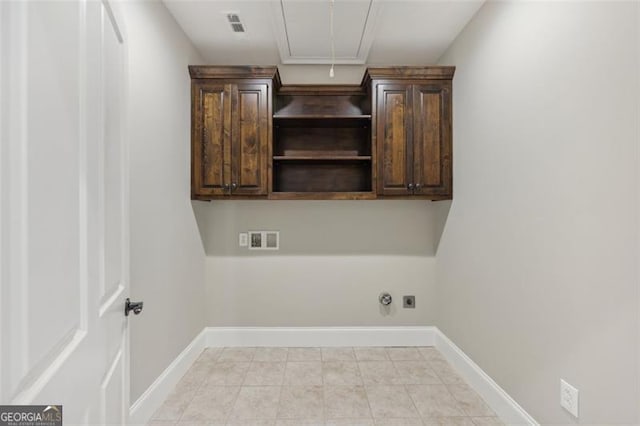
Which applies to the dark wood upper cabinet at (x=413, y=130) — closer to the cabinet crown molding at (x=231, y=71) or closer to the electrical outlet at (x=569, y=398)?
the cabinet crown molding at (x=231, y=71)

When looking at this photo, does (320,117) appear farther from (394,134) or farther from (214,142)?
(214,142)

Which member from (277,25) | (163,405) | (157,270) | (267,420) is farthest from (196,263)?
(277,25)

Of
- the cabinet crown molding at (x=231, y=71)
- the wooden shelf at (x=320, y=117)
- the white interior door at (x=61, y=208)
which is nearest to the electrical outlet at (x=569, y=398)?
the white interior door at (x=61, y=208)

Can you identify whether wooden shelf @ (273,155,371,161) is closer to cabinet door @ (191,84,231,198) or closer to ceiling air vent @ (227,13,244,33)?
cabinet door @ (191,84,231,198)

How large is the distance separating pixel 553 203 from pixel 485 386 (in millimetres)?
1389

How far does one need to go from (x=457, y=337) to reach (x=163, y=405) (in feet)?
7.54

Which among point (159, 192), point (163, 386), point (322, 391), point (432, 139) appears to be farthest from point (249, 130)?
point (322, 391)

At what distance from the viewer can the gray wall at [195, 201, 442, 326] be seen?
10.3ft

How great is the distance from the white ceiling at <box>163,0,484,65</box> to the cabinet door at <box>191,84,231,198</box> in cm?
45

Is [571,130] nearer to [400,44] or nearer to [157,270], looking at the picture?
[400,44]

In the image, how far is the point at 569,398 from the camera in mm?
1499

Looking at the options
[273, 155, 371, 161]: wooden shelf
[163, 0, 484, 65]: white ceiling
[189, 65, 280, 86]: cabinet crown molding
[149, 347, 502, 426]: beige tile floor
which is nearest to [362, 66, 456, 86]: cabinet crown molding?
[163, 0, 484, 65]: white ceiling

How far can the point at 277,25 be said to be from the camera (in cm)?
244

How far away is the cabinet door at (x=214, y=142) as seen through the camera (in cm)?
271
